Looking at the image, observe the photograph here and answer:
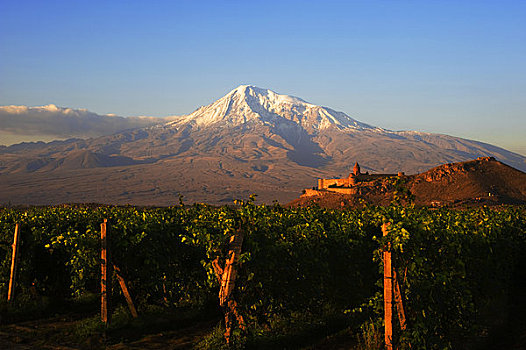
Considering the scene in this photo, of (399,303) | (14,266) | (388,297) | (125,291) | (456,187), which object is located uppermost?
(388,297)

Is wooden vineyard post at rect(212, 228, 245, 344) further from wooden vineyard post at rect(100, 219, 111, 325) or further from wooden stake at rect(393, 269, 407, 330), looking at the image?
wooden vineyard post at rect(100, 219, 111, 325)

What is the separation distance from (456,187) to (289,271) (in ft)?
252

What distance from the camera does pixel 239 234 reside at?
1077 cm

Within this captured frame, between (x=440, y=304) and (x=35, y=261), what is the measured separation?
12312mm

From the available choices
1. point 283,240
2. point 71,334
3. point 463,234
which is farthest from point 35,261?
point 463,234

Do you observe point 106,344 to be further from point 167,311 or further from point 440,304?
point 440,304

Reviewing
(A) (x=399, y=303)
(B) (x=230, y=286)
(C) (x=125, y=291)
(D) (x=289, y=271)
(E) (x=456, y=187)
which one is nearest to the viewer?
(A) (x=399, y=303)

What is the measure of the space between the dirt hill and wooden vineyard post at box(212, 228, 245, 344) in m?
64.2

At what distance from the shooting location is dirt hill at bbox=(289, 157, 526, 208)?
76.4m

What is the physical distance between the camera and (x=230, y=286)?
10727 millimetres

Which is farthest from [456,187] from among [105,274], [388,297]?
[105,274]

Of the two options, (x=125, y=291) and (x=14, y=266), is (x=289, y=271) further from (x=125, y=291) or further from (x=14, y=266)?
(x=14, y=266)

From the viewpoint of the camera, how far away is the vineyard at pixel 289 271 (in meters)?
10.6

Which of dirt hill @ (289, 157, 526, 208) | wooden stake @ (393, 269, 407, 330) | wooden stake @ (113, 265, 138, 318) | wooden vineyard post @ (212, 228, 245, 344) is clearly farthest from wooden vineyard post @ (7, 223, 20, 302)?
dirt hill @ (289, 157, 526, 208)
